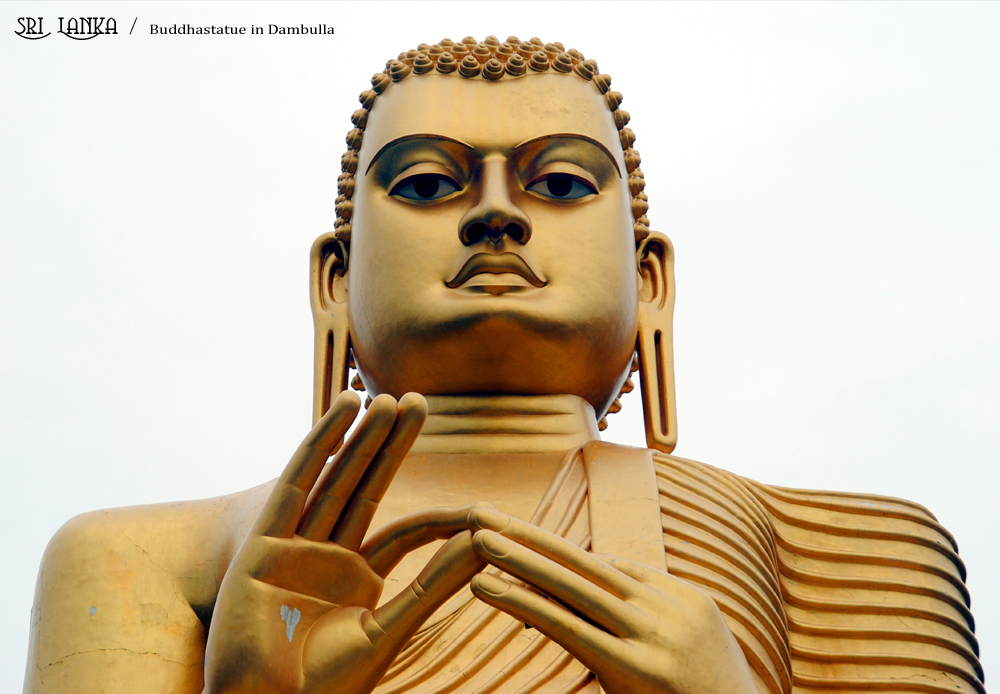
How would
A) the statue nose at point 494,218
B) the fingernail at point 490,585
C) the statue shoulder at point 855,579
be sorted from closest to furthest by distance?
1. the fingernail at point 490,585
2. the statue shoulder at point 855,579
3. the statue nose at point 494,218

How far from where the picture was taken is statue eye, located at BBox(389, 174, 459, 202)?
573cm

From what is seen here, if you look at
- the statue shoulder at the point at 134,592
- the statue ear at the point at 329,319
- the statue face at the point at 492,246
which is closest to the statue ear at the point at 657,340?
the statue face at the point at 492,246

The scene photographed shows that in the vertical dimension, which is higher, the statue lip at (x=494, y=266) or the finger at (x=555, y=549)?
the statue lip at (x=494, y=266)

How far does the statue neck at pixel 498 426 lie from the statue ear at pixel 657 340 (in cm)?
45

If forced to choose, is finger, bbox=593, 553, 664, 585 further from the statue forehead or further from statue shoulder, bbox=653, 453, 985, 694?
the statue forehead

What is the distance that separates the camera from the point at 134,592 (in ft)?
16.9

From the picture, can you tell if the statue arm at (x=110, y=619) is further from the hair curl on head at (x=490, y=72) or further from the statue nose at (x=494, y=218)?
the statue nose at (x=494, y=218)

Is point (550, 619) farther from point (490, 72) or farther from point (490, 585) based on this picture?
point (490, 72)

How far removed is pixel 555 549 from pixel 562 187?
7.65ft

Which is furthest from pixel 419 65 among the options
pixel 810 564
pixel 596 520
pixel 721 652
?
pixel 721 652

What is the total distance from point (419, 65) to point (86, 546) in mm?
2344

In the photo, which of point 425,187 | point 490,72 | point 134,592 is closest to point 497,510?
point 134,592

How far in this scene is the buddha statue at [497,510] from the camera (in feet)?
12.8

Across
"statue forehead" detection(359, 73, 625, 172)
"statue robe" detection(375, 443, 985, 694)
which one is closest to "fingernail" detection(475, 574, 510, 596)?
"statue robe" detection(375, 443, 985, 694)
